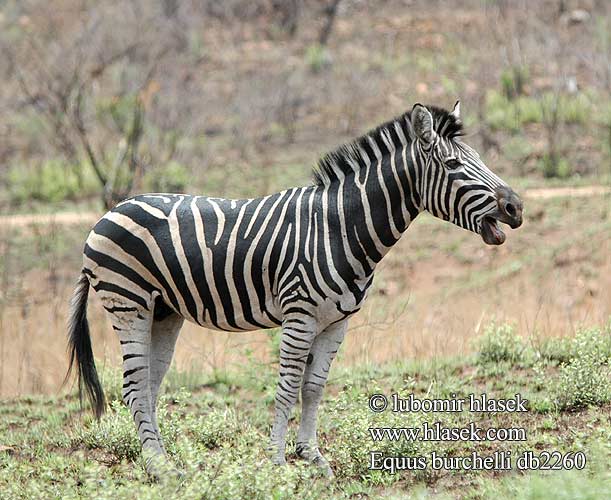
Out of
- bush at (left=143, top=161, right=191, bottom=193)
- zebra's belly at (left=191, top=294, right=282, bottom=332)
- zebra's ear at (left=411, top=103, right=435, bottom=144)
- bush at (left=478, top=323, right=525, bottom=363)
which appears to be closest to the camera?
zebra's ear at (left=411, top=103, right=435, bottom=144)

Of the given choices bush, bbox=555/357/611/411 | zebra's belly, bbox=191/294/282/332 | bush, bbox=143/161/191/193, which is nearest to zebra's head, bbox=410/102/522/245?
zebra's belly, bbox=191/294/282/332

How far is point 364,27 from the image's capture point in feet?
90.5

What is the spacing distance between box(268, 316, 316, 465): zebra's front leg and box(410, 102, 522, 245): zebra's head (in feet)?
3.62

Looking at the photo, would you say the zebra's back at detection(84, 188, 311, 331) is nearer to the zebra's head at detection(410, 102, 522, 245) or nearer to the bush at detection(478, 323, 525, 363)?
the zebra's head at detection(410, 102, 522, 245)

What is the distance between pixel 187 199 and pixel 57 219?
1015 centimetres

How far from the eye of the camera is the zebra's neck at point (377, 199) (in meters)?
5.98

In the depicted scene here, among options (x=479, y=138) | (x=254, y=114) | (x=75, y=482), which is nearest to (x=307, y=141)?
(x=254, y=114)

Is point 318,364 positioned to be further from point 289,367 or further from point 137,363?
point 137,363

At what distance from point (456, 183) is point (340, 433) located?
1958 millimetres

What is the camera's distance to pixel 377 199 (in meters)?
6.04

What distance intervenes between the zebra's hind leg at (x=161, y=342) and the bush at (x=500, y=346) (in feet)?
10.0

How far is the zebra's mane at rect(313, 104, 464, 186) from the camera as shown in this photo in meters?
5.97

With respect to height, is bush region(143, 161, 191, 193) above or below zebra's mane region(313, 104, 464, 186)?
above

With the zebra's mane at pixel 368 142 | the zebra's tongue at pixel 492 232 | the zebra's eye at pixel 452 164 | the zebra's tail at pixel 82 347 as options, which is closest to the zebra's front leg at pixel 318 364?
the zebra's mane at pixel 368 142
